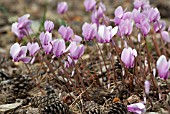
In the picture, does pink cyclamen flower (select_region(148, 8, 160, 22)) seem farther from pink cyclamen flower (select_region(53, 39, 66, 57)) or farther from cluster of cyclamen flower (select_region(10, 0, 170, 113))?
pink cyclamen flower (select_region(53, 39, 66, 57))

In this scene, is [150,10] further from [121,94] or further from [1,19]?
[1,19]

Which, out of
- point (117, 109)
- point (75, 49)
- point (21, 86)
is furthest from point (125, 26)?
point (21, 86)

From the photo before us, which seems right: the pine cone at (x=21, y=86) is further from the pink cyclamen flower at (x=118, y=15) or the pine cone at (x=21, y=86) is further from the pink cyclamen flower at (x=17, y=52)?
the pink cyclamen flower at (x=118, y=15)

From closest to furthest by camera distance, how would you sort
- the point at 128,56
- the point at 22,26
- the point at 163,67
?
the point at 163,67 → the point at 128,56 → the point at 22,26

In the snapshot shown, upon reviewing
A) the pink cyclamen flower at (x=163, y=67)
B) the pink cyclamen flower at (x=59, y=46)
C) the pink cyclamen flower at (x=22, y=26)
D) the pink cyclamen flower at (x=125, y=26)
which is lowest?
the pink cyclamen flower at (x=163, y=67)

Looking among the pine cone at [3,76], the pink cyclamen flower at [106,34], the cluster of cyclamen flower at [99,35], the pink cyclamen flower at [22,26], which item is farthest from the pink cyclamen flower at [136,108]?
the pine cone at [3,76]

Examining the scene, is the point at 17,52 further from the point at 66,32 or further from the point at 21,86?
the point at 21,86
